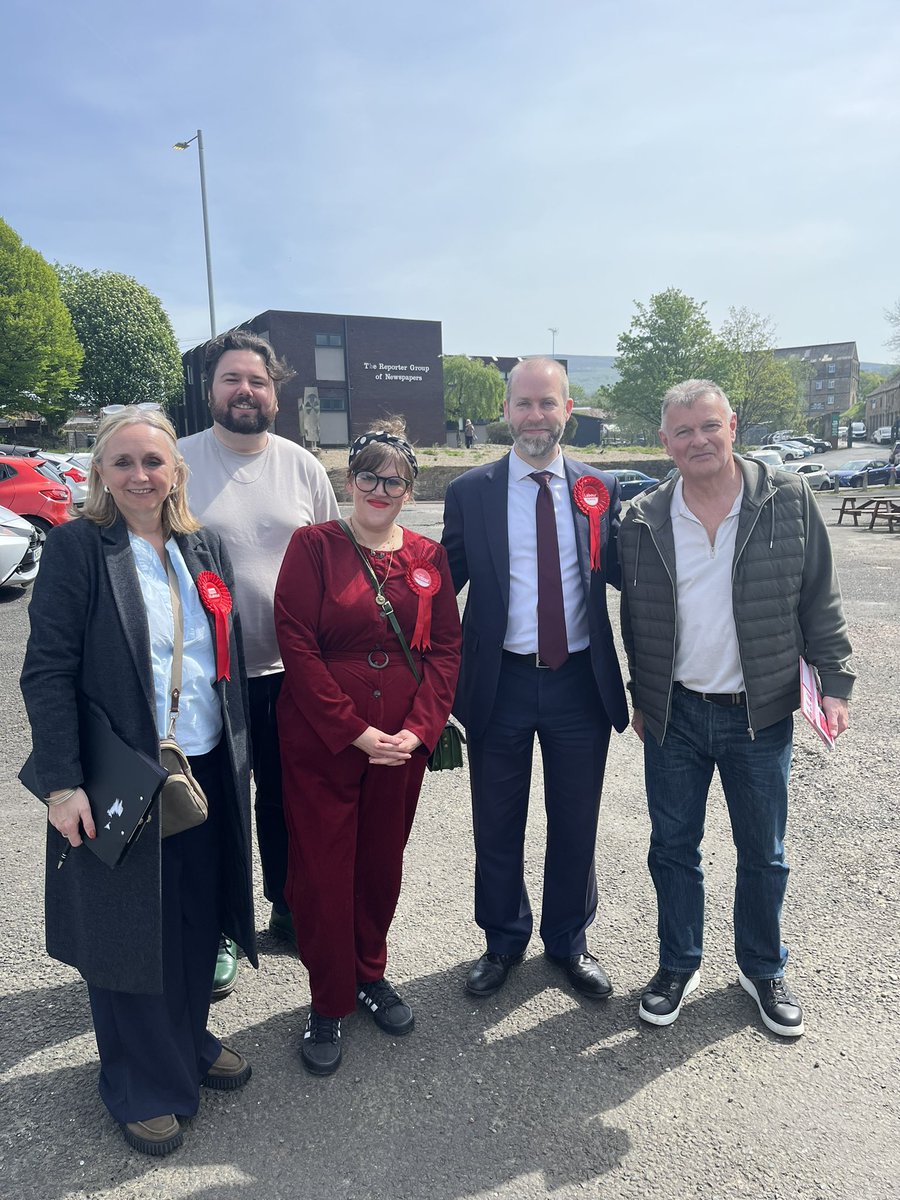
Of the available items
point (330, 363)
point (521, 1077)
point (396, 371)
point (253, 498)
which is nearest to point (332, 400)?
point (330, 363)

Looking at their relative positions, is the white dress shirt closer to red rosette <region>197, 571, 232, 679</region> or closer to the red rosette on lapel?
the red rosette on lapel

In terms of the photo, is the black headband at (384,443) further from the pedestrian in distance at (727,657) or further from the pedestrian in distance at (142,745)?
the pedestrian in distance at (727,657)

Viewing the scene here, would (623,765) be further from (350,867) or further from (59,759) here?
(59,759)

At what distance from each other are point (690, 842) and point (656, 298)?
57700mm

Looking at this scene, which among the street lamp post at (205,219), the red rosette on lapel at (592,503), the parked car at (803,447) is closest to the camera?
the red rosette on lapel at (592,503)

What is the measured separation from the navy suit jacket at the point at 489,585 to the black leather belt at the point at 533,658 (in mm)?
52

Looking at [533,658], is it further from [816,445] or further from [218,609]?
[816,445]

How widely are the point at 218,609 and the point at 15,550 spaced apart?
9.47 metres

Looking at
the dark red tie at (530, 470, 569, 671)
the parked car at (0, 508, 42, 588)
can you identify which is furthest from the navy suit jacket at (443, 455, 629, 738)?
the parked car at (0, 508, 42, 588)

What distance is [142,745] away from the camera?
7.40ft

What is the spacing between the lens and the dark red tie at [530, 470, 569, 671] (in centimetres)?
305

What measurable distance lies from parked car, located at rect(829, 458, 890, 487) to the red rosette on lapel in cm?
3848

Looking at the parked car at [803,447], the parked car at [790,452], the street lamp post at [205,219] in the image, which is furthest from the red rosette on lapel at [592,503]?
the parked car at [803,447]

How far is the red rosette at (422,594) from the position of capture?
2.79 metres
